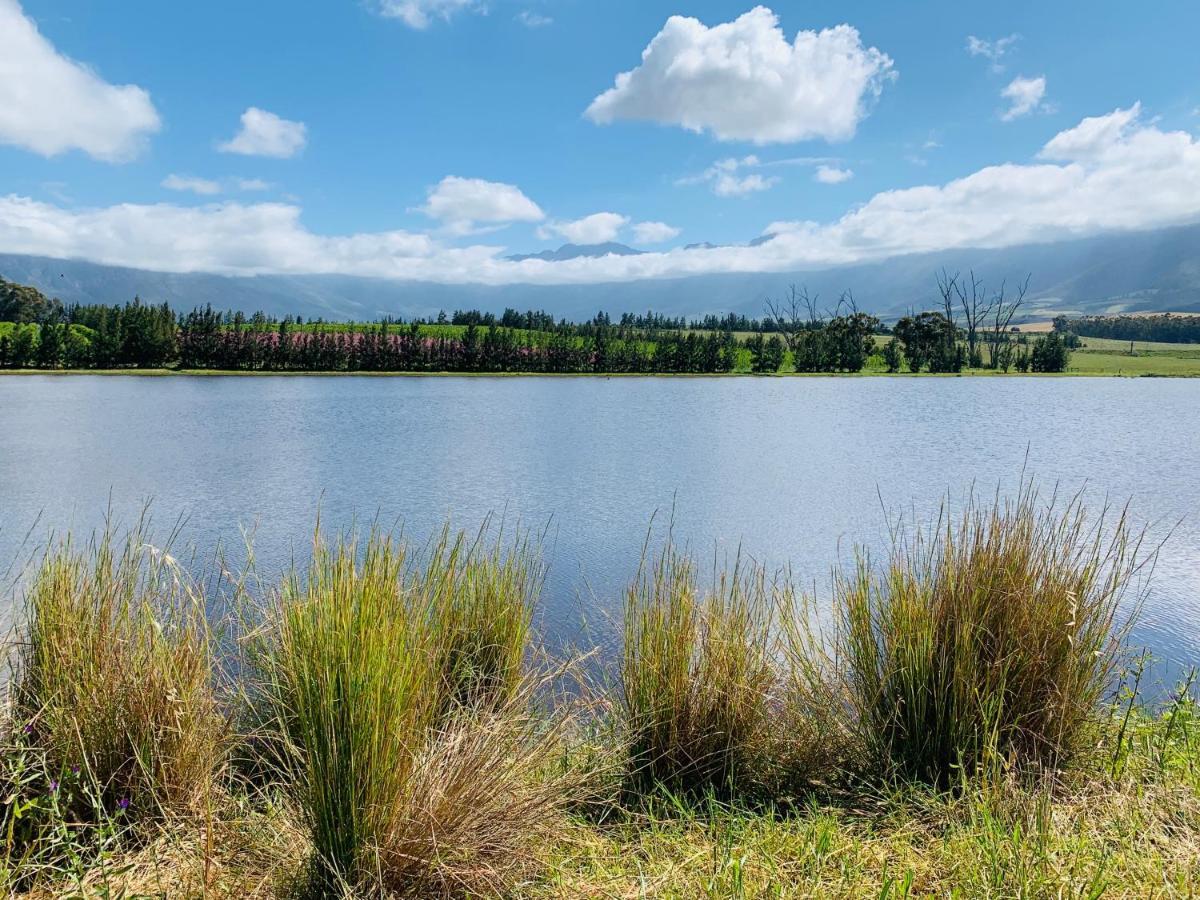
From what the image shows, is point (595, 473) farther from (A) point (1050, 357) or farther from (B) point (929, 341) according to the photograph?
(A) point (1050, 357)

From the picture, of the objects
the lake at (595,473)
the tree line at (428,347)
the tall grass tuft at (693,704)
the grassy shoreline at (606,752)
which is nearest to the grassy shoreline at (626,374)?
the tree line at (428,347)

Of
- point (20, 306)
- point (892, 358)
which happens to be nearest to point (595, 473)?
point (892, 358)

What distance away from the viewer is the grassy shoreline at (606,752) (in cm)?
293

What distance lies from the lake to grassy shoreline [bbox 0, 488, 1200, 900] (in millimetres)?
1356

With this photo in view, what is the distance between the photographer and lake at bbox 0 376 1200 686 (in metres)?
11.0

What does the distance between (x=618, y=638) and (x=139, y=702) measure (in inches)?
178

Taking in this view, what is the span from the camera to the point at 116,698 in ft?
11.8

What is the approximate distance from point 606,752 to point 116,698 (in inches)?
98.5

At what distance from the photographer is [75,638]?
3.72m

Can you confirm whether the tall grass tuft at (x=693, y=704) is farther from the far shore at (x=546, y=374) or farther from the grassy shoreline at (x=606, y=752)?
the far shore at (x=546, y=374)

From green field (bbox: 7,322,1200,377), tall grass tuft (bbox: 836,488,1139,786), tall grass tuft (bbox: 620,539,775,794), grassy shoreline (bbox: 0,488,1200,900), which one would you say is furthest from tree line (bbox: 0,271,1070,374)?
tall grass tuft (bbox: 836,488,1139,786)

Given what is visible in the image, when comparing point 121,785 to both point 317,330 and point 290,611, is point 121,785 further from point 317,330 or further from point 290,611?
point 317,330

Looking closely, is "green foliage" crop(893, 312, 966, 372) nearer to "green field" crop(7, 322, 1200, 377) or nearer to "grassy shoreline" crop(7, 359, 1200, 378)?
"grassy shoreline" crop(7, 359, 1200, 378)

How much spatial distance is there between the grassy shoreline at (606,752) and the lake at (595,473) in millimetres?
1356
